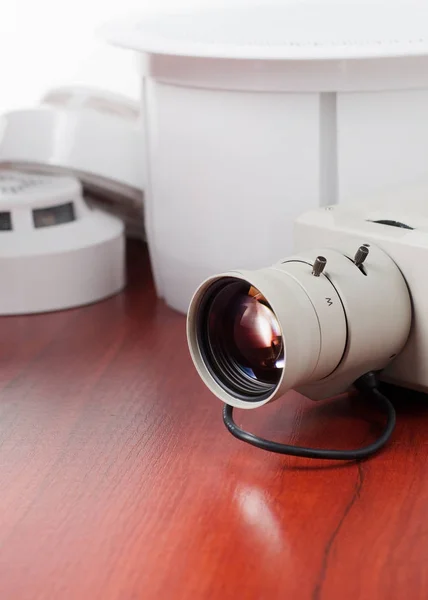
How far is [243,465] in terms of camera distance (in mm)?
628

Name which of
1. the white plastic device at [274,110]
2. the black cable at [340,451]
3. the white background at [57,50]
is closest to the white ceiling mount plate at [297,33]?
the white plastic device at [274,110]

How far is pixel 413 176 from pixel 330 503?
0.29 meters

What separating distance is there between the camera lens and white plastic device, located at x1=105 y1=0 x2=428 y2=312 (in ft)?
0.56

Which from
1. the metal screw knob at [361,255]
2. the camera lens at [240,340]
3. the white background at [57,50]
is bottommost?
the camera lens at [240,340]

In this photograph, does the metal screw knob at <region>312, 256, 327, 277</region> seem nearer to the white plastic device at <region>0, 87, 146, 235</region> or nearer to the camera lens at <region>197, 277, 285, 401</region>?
the camera lens at <region>197, 277, 285, 401</region>

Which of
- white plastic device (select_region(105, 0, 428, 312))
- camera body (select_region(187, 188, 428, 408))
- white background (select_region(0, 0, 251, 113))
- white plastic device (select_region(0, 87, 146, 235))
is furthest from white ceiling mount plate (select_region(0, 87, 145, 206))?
camera body (select_region(187, 188, 428, 408))

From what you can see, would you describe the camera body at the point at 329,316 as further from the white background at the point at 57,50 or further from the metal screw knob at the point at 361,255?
the white background at the point at 57,50

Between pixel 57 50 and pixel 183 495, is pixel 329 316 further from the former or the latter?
pixel 57 50

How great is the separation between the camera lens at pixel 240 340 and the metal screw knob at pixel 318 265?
3cm

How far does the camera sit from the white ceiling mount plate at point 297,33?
72cm

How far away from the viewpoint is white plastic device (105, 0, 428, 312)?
74 cm

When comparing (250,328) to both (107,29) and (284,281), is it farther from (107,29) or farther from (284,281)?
(107,29)

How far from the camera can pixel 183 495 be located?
23.6 inches

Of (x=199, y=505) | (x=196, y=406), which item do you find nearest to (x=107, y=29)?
(x=196, y=406)
